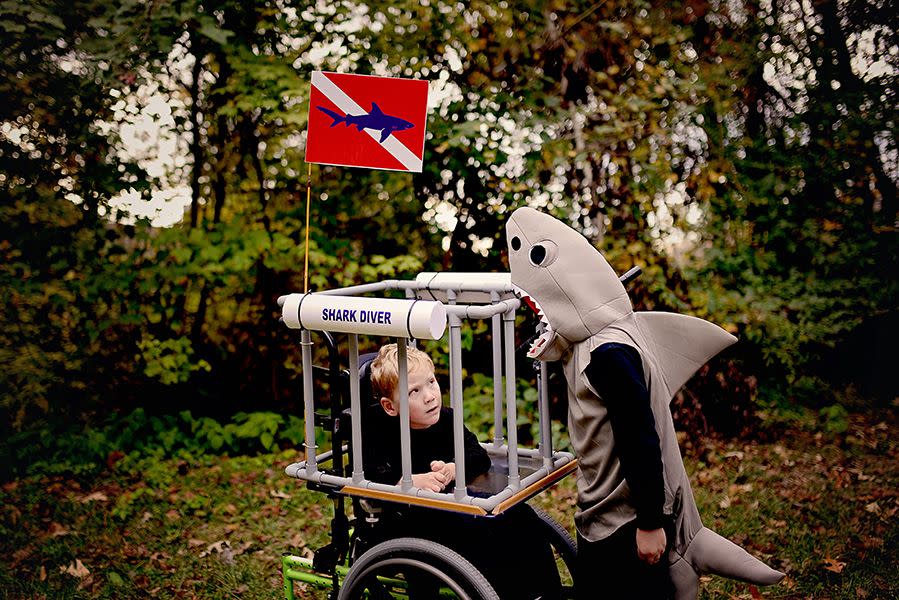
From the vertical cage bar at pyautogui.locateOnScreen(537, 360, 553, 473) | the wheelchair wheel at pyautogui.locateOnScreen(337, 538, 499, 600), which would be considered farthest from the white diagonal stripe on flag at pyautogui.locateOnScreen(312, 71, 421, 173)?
the wheelchair wheel at pyautogui.locateOnScreen(337, 538, 499, 600)

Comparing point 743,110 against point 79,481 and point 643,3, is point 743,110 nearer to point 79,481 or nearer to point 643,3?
point 643,3

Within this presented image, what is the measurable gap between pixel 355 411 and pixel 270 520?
2.31 m

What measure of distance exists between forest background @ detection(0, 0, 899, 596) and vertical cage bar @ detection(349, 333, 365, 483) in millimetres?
3136

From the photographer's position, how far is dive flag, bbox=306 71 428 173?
2936 millimetres

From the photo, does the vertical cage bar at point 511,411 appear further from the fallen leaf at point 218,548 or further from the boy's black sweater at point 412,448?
the fallen leaf at point 218,548

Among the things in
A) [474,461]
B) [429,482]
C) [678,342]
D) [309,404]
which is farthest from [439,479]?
[678,342]

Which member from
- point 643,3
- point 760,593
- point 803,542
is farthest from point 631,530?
point 643,3

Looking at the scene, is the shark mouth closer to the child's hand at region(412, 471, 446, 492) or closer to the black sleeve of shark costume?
the black sleeve of shark costume

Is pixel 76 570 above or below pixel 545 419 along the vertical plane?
below

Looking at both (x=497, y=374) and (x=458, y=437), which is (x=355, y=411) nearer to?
(x=458, y=437)

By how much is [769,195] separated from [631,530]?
4.33 m

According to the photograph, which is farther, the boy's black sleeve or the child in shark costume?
the boy's black sleeve

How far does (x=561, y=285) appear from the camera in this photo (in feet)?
8.20

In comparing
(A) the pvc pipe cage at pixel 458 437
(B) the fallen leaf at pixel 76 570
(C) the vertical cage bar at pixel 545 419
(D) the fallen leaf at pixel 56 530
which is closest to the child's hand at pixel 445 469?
(A) the pvc pipe cage at pixel 458 437
